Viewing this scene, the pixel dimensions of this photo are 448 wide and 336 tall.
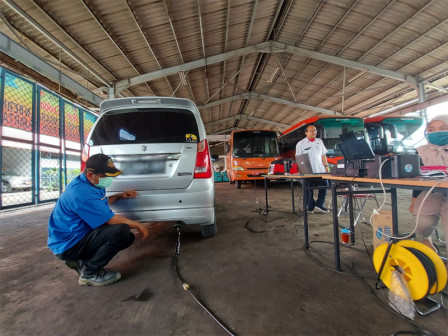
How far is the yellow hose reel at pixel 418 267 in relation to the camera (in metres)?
1.27

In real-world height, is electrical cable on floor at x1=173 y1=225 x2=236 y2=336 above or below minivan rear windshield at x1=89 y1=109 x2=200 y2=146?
below

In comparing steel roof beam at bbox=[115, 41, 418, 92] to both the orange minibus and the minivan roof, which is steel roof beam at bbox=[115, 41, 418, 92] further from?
the minivan roof

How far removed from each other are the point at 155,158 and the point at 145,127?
0.43 m

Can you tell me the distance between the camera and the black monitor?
181cm

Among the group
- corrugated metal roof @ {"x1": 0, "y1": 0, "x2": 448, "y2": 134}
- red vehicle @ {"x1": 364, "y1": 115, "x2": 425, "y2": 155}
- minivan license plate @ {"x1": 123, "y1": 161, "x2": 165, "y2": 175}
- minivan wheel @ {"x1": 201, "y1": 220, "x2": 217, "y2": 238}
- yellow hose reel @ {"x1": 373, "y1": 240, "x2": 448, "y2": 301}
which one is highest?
corrugated metal roof @ {"x1": 0, "y1": 0, "x2": 448, "y2": 134}

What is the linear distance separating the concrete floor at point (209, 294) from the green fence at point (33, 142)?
4.02 meters

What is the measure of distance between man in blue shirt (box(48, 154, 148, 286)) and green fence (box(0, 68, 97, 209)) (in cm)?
549

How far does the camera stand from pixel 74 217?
68.4 inches

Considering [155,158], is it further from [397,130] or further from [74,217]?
[397,130]

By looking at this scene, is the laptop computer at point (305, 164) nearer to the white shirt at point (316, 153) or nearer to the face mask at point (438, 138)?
the white shirt at point (316, 153)

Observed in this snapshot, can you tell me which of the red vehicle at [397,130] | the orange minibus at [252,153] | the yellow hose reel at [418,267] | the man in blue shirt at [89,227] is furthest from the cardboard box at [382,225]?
the red vehicle at [397,130]

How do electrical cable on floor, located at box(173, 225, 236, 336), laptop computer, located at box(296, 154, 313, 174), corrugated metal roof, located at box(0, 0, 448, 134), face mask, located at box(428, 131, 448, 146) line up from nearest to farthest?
electrical cable on floor, located at box(173, 225, 236, 336), face mask, located at box(428, 131, 448, 146), laptop computer, located at box(296, 154, 313, 174), corrugated metal roof, located at box(0, 0, 448, 134)

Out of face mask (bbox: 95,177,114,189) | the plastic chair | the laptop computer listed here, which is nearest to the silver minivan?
face mask (bbox: 95,177,114,189)

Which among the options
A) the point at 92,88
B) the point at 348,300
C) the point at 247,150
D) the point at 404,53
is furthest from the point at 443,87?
the point at 92,88
